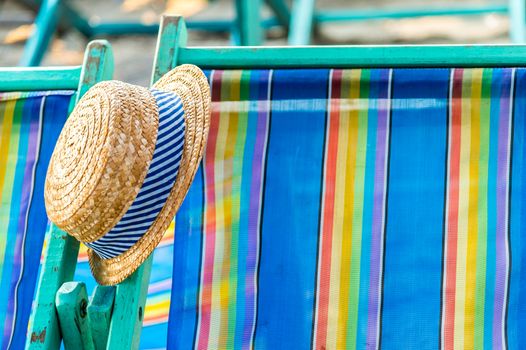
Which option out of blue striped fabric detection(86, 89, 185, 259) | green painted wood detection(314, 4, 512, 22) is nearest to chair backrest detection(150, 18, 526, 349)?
blue striped fabric detection(86, 89, 185, 259)

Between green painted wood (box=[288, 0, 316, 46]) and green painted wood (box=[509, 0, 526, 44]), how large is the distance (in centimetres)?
71

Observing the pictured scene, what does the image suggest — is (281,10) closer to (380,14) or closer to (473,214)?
(380,14)

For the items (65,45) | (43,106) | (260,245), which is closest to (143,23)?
(65,45)

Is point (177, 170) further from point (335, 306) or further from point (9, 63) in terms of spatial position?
point (9, 63)

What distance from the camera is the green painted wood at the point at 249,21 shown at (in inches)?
129

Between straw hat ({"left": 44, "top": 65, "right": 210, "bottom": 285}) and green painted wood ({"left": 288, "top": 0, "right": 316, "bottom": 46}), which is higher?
green painted wood ({"left": 288, "top": 0, "right": 316, "bottom": 46})

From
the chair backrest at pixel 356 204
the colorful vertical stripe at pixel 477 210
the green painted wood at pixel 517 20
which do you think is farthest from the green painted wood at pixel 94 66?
the green painted wood at pixel 517 20

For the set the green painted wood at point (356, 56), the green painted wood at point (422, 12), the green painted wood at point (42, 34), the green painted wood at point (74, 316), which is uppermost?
the green painted wood at point (422, 12)

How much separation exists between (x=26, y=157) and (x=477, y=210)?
818mm

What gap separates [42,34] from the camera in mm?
3420

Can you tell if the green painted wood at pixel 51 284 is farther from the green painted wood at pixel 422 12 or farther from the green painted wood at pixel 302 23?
the green painted wood at pixel 422 12

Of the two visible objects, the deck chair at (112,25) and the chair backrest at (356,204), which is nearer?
the chair backrest at (356,204)

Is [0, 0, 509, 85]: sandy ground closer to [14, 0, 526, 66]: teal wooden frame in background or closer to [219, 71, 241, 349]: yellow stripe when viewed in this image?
[14, 0, 526, 66]: teal wooden frame in background

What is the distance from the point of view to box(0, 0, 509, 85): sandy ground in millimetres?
3707
